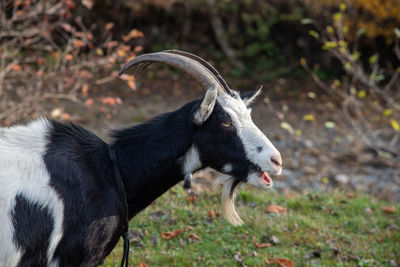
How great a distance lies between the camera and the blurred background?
881cm

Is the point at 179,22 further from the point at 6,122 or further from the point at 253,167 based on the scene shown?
the point at 253,167

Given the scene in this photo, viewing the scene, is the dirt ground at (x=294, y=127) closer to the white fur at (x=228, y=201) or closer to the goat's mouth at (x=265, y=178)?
the white fur at (x=228, y=201)

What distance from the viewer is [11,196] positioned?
2.68 metres

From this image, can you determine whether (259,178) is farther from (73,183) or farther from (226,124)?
(73,183)

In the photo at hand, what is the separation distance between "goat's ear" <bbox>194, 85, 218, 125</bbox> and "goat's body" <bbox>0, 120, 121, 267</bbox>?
2.17 feet

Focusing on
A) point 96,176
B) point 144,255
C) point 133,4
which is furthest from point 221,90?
point 133,4

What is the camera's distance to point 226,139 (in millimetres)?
3100

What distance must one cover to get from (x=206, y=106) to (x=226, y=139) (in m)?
0.28

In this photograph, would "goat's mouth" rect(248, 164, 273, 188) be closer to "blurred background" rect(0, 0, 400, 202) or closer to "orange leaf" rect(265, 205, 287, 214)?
"orange leaf" rect(265, 205, 287, 214)

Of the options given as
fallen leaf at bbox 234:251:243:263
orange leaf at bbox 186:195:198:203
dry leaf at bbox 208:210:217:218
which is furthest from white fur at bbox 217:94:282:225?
orange leaf at bbox 186:195:198:203

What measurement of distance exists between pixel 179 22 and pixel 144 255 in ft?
34.6

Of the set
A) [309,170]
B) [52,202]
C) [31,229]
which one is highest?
[52,202]

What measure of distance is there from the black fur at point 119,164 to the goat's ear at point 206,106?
→ 2.3 inches

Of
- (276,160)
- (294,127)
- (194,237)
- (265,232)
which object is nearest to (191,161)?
(276,160)
